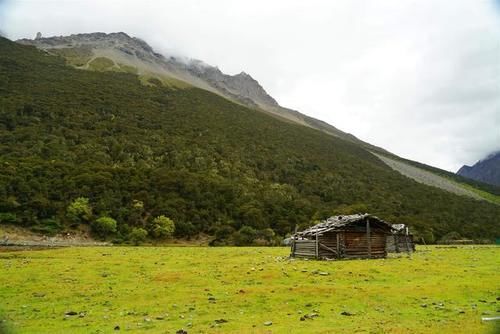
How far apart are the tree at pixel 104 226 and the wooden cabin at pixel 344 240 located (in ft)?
106

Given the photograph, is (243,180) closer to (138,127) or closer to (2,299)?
(138,127)

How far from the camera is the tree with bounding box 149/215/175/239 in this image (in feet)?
226

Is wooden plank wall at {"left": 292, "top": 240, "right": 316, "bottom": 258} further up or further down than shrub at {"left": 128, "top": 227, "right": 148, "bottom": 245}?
further down

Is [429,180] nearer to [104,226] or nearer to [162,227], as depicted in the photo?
[162,227]

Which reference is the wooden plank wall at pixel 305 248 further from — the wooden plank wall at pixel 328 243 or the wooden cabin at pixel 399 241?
the wooden cabin at pixel 399 241

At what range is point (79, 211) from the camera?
214 feet

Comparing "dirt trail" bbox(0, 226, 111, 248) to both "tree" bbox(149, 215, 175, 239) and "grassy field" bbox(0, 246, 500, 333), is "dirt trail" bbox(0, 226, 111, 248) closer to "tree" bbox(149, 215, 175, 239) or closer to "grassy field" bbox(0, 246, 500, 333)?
"tree" bbox(149, 215, 175, 239)

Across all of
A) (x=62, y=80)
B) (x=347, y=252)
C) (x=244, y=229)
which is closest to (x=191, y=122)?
(x=62, y=80)

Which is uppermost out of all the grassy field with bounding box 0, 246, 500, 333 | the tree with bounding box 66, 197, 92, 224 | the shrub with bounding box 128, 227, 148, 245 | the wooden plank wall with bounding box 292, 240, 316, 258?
the tree with bounding box 66, 197, 92, 224

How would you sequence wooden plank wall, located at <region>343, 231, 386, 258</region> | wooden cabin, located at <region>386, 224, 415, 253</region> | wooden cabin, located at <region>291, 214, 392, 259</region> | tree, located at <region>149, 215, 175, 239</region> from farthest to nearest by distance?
tree, located at <region>149, 215, 175, 239</region>
wooden cabin, located at <region>386, 224, 415, 253</region>
wooden plank wall, located at <region>343, 231, 386, 258</region>
wooden cabin, located at <region>291, 214, 392, 259</region>

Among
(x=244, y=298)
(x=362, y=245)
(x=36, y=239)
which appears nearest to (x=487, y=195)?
(x=362, y=245)

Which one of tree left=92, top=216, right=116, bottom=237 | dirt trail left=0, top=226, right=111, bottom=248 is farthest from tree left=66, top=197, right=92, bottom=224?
dirt trail left=0, top=226, right=111, bottom=248

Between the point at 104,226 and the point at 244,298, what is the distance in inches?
1938

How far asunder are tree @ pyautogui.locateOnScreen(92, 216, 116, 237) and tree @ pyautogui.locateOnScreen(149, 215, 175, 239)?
6.43m
